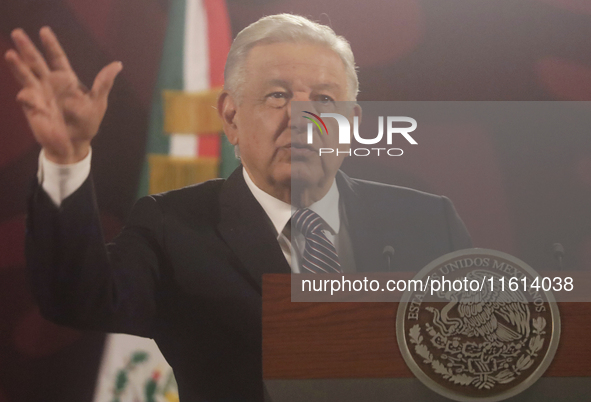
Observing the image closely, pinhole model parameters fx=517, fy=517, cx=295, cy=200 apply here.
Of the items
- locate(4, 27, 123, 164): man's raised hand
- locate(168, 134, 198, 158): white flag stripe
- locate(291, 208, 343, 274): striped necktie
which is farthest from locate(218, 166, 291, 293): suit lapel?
locate(4, 27, 123, 164): man's raised hand

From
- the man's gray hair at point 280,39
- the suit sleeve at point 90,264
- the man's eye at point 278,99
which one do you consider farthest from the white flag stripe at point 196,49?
→ the suit sleeve at point 90,264

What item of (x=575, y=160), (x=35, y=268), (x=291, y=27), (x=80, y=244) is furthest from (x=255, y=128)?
(x=575, y=160)

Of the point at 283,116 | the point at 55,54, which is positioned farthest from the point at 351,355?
the point at 55,54

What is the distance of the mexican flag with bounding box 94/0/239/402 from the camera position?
2.23 metres

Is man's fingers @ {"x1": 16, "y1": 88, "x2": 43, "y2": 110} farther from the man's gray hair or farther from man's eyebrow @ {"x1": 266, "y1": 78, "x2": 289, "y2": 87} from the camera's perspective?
man's eyebrow @ {"x1": 266, "y1": 78, "x2": 289, "y2": 87}

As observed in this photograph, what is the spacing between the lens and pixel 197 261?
2.09 metres

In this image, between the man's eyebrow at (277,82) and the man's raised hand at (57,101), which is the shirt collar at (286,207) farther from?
the man's raised hand at (57,101)

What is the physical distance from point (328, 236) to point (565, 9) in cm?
150

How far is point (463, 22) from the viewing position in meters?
2.34

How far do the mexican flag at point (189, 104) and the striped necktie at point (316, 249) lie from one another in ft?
1.45

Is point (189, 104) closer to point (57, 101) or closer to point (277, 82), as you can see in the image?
point (277, 82)

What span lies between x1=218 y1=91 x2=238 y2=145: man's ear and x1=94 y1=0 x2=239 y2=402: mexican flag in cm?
3

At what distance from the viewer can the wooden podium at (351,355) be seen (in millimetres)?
1394

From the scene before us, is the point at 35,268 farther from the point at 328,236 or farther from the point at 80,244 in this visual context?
the point at 328,236
